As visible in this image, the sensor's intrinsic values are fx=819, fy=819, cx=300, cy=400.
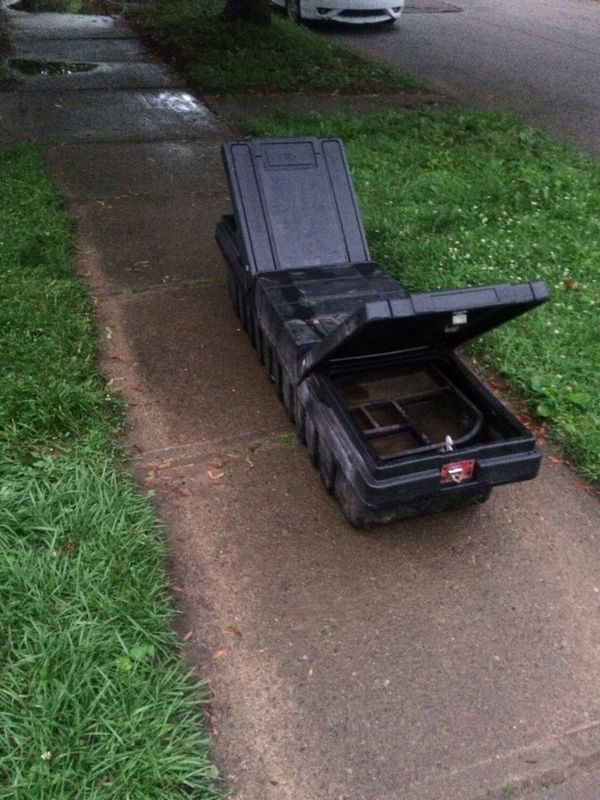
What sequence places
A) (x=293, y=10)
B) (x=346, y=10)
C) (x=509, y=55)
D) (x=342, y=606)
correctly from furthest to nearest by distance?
(x=293, y=10)
(x=346, y=10)
(x=509, y=55)
(x=342, y=606)

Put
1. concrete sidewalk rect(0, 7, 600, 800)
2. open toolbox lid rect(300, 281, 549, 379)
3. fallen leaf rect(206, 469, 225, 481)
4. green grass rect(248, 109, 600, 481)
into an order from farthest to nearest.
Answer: green grass rect(248, 109, 600, 481), fallen leaf rect(206, 469, 225, 481), open toolbox lid rect(300, 281, 549, 379), concrete sidewalk rect(0, 7, 600, 800)

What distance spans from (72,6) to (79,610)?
13.7 meters

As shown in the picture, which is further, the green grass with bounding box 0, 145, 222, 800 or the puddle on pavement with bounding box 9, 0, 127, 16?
the puddle on pavement with bounding box 9, 0, 127, 16

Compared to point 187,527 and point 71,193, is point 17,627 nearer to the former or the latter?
point 187,527

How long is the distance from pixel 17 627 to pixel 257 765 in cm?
89

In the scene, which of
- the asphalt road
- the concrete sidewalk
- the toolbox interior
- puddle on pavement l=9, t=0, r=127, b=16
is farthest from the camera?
puddle on pavement l=9, t=0, r=127, b=16

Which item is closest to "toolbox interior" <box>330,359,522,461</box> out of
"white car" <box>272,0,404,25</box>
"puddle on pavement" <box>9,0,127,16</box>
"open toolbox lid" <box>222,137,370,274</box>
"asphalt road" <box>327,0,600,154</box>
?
"open toolbox lid" <box>222,137,370,274</box>

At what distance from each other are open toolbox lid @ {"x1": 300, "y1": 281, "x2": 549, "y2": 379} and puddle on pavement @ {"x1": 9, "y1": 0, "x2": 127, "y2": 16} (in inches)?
476

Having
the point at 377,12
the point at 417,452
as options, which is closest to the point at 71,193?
the point at 417,452

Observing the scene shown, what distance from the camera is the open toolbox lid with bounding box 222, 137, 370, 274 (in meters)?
4.13

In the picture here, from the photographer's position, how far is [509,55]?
1174 centimetres

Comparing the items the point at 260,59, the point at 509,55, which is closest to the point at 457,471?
the point at 260,59

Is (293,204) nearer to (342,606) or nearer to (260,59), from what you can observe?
(342,606)

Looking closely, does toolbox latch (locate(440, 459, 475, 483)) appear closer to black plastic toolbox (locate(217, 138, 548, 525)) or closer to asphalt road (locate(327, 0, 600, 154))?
black plastic toolbox (locate(217, 138, 548, 525))
